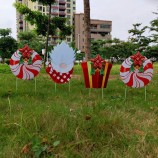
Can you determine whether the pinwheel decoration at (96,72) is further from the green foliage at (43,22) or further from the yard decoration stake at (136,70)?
the green foliage at (43,22)

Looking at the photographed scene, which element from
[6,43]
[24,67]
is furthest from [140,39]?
[24,67]

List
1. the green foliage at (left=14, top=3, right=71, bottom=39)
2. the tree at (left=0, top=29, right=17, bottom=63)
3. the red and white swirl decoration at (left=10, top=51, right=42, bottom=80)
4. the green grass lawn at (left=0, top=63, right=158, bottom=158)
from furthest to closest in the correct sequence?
the tree at (left=0, top=29, right=17, bottom=63) < the green foliage at (left=14, top=3, right=71, bottom=39) < the red and white swirl decoration at (left=10, top=51, right=42, bottom=80) < the green grass lawn at (left=0, top=63, right=158, bottom=158)

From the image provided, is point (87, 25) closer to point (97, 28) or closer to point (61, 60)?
point (61, 60)

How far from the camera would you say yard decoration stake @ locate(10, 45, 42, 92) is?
27.2 ft

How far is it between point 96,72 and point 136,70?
87 cm

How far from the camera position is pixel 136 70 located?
25.6ft

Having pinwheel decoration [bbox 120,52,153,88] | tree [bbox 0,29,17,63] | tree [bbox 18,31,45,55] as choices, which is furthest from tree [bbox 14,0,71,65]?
tree [bbox 18,31,45,55]

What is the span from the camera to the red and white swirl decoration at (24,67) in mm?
8297

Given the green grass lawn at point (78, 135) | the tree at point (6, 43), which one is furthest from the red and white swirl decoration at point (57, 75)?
the tree at point (6, 43)

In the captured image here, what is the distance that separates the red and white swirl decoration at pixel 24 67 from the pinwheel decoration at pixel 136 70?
2056 mm

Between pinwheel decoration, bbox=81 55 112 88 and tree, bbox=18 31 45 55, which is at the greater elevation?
tree, bbox=18 31 45 55

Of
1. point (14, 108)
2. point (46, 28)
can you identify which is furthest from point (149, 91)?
point (46, 28)

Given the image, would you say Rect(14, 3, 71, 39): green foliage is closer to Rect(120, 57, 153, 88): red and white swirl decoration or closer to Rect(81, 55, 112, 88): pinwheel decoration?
Rect(81, 55, 112, 88): pinwheel decoration

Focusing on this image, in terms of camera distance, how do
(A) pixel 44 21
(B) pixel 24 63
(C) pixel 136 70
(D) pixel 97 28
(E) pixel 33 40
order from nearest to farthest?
(C) pixel 136 70, (B) pixel 24 63, (A) pixel 44 21, (E) pixel 33 40, (D) pixel 97 28
